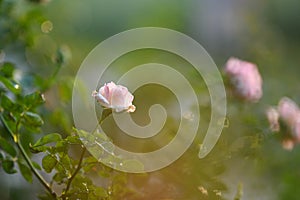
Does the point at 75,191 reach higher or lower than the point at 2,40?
lower

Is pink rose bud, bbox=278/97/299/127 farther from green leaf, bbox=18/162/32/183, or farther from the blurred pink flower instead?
green leaf, bbox=18/162/32/183

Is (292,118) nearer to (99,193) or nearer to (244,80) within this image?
(244,80)

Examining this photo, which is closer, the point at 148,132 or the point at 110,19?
the point at 148,132

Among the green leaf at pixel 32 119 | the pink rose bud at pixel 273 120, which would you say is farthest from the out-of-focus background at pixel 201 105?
the green leaf at pixel 32 119

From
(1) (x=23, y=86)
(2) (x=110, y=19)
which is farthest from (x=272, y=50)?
(2) (x=110, y=19)

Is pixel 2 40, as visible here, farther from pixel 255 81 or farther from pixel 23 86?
pixel 255 81

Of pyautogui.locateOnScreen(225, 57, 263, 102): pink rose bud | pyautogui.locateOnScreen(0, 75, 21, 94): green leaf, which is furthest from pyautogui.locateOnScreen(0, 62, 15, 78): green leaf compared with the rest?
pyautogui.locateOnScreen(225, 57, 263, 102): pink rose bud

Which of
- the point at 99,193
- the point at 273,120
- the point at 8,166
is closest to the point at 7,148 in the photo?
the point at 8,166

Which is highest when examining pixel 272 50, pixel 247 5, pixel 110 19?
pixel 247 5

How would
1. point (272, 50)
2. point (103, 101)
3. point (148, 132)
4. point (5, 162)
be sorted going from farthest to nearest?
point (272, 50) < point (148, 132) < point (5, 162) < point (103, 101)

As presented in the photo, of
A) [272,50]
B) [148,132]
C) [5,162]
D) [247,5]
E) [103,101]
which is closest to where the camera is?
[103,101]
